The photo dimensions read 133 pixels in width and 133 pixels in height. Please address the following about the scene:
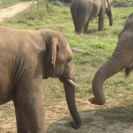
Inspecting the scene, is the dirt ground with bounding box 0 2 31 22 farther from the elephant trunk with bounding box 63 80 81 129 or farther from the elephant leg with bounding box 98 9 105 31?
the elephant trunk with bounding box 63 80 81 129

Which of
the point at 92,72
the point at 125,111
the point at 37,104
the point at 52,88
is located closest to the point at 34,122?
the point at 37,104

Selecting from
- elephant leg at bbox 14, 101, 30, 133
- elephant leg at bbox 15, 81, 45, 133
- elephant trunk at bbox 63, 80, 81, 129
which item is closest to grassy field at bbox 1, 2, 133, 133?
elephant trunk at bbox 63, 80, 81, 129

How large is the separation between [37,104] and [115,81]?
3.86 meters

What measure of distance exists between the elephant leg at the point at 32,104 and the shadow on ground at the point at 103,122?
1124mm

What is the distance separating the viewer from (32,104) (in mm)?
5020

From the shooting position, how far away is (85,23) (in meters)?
15.1

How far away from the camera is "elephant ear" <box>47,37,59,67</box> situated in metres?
5.13

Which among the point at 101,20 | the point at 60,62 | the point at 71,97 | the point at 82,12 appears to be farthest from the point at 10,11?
the point at 60,62

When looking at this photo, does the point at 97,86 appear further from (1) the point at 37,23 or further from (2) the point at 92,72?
(1) the point at 37,23

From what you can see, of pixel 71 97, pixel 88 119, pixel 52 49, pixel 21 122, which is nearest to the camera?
pixel 52 49

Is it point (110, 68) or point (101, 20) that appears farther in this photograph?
point (101, 20)

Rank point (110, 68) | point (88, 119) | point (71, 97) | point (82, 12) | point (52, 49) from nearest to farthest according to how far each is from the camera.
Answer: point (52, 49)
point (71, 97)
point (110, 68)
point (88, 119)
point (82, 12)

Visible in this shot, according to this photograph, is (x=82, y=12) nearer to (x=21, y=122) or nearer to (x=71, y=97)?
(x=71, y=97)

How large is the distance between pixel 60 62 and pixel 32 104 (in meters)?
0.72
